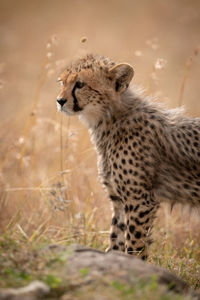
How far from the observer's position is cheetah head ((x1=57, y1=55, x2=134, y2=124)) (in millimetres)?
3523

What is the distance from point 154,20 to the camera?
1227 centimetres

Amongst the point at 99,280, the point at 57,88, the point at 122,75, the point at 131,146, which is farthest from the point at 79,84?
the point at 57,88

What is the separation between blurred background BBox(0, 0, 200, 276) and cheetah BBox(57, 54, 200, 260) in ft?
1.00

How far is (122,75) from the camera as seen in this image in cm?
363

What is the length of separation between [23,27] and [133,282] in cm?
1066

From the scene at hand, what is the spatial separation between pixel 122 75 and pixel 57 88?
5.00m

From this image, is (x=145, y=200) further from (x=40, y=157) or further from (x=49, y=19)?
(x=49, y=19)

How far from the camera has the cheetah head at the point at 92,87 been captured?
11.6 feet

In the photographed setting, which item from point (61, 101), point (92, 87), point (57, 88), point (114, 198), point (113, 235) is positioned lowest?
point (113, 235)

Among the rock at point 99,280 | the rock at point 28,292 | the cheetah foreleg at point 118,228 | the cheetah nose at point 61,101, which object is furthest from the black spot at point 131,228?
the rock at point 28,292

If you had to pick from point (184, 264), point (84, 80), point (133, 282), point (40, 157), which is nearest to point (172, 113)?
point (84, 80)

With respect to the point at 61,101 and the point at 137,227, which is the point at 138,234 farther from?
the point at 61,101

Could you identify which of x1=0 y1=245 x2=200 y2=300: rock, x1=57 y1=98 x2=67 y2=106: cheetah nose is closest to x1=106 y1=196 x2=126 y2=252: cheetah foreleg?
x1=57 y1=98 x2=67 y2=106: cheetah nose

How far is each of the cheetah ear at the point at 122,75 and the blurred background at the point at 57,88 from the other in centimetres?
51
